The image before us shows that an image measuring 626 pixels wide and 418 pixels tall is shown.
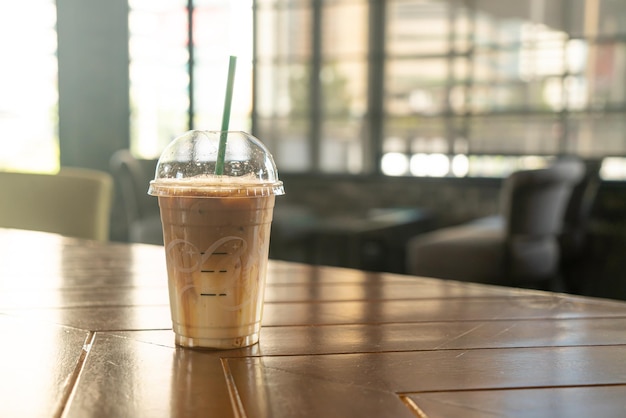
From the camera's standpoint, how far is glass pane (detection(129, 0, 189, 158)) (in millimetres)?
5707

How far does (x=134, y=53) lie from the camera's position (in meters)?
5.74

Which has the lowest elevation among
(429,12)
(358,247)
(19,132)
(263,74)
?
(358,247)

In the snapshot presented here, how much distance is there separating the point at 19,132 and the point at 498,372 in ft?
18.5

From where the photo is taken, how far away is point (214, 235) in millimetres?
736

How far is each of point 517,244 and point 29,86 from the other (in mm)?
3856

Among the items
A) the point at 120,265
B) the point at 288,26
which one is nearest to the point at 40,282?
the point at 120,265

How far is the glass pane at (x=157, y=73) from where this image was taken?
571cm

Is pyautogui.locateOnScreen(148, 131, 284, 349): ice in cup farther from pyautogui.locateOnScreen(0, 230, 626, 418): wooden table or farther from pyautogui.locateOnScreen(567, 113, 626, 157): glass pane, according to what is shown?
pyautogui.locateOnScreen(567, 113, 626, 157): glass pane

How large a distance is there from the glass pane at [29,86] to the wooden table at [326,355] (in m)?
4.90

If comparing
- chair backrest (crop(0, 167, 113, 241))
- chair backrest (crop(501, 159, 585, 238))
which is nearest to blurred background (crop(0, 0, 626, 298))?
chair backrest (crop(501, 159, 585, 238))

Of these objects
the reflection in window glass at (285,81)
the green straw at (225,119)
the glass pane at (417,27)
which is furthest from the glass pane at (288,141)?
the green straw at (225,119)

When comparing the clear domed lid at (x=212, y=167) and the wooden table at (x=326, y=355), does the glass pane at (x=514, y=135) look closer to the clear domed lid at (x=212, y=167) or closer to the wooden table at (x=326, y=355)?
the wooden table at (x=326, y=355)

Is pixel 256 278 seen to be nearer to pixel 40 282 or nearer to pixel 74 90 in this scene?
pixel 40 282

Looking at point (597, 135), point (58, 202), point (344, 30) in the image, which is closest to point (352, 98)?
point (344, 30)
